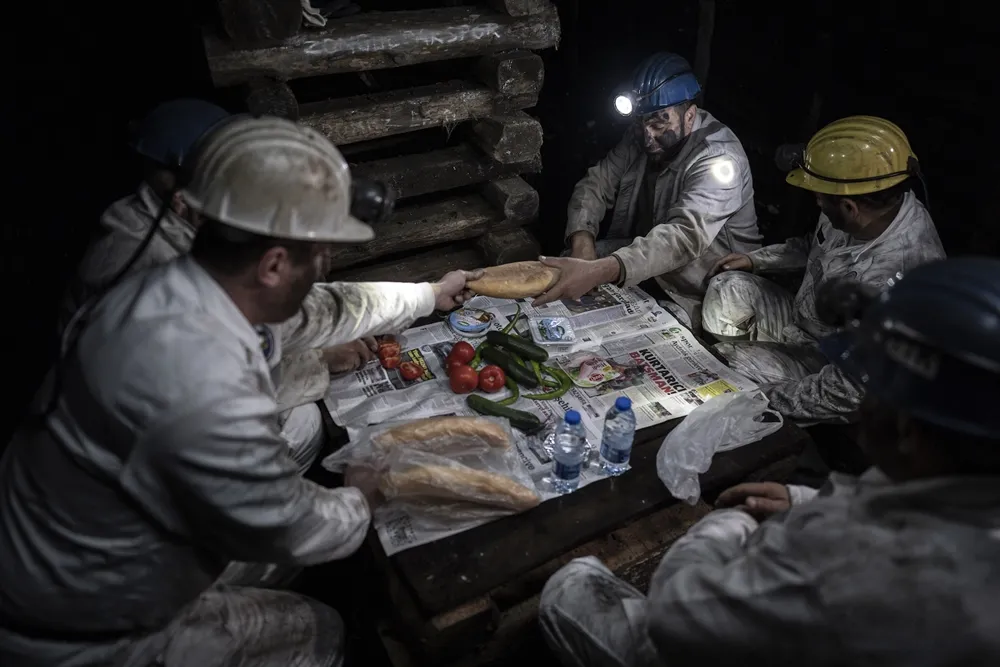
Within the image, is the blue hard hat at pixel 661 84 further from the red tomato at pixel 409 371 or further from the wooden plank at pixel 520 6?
the red tomato at pixel 409 371

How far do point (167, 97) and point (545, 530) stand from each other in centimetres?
353

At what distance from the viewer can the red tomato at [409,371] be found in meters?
2.95

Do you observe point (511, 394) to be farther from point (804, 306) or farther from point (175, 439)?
point (804, 306)

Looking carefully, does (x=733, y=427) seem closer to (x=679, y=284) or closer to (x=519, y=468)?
(x=519, y=468)

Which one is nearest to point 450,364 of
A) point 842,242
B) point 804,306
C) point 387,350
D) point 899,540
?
point 387,350

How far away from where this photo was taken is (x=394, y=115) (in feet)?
10.7

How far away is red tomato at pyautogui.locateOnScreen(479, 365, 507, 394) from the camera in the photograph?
9.41 feet

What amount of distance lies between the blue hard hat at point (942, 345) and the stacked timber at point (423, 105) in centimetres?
231

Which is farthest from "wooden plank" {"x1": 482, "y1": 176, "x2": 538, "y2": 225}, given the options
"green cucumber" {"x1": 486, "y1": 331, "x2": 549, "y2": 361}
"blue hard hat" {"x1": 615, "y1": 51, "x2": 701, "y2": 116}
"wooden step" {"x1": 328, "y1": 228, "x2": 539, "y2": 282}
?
"green cucumber" {"x1": 486, "y1": 331, "x2": 549, "y2": 361}

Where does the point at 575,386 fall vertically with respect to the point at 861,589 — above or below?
below

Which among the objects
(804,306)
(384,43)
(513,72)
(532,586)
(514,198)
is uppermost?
(384,43)

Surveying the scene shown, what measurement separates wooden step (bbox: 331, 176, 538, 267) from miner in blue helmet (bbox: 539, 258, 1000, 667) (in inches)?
88.0

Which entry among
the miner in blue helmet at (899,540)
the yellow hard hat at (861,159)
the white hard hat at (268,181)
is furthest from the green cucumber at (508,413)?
the yellow hard hat at (861,159)

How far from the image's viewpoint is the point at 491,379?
2.87 meters
